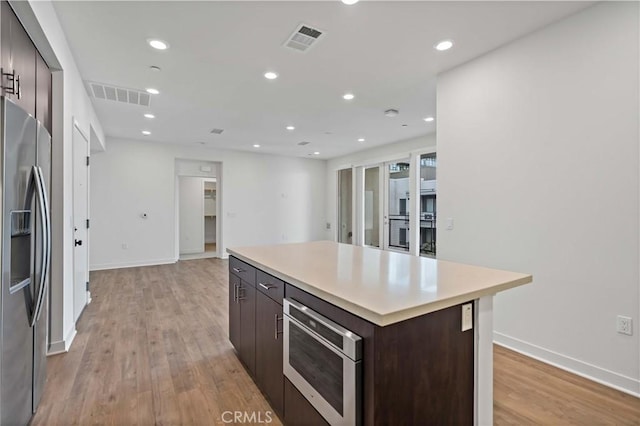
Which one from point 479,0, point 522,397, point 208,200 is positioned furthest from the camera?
point 208,200

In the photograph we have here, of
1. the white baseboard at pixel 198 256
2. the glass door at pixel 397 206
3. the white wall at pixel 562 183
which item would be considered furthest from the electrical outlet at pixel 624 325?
the white baseboard at pixel 198 256

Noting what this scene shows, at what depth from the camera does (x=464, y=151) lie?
3.13 metres

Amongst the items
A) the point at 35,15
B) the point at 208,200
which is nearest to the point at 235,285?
the point at 35,15

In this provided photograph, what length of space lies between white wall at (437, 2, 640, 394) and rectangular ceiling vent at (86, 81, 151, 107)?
3870 millimetres

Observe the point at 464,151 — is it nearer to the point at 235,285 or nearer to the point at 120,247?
the point at 235,285

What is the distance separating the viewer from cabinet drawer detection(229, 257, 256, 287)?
2.23 meters

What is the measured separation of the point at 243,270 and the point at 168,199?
18.0 feet

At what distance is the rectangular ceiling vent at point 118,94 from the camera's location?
12.5 ft

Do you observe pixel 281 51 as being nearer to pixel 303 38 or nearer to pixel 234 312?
pixel 303 38

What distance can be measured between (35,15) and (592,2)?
145 inches

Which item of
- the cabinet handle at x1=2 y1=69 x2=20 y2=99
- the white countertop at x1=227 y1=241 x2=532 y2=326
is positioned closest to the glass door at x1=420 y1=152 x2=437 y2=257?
the white countertop at x1=227 y1=241 x2=532 y2=326

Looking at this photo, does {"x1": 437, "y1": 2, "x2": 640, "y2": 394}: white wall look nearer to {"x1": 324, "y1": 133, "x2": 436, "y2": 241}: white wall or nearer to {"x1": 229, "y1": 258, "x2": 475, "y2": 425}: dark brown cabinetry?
{"x1": 229, "y1": 258, "x2": 475, "y2": 425}: dark brown cabinetry

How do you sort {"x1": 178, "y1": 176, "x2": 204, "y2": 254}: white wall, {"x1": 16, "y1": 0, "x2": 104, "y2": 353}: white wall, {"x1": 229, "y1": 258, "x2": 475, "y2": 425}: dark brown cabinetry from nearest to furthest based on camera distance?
{"x1": 229, "y1": 258, "x2": 475, "y2": 425}: dark brown cabinetry, {"x1": 16, "y1": 0, "x2": 104, "y2": 353}: white wall, {"x1": 178, "y1": 176, "x2": 204, "y2": 254}: white wall

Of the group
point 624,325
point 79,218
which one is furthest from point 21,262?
point 624,325
